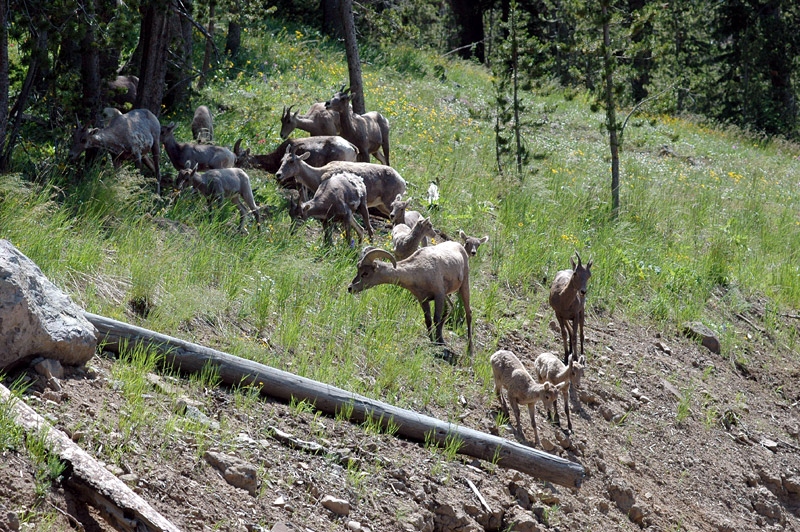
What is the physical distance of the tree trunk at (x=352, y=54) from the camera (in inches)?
551

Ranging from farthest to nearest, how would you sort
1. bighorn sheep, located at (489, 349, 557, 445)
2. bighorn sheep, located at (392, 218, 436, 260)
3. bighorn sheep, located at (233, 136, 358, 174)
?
bighorn sheep, located at (233, 136, 358, 174) → bighorn sheep, located at (392, 218, 436, 260) → bighorn sheep, located at (489, 349, 557, 445)

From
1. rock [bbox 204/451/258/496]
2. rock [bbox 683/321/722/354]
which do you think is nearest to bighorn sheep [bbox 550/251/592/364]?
rock [bbox 683/321/722/354]

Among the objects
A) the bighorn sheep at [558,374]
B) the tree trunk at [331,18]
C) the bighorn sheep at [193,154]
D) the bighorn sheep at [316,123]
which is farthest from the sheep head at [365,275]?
the tree trunk at [331,18]

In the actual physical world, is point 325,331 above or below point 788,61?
below

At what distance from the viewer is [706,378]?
1116 centimetres

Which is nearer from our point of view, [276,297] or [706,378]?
[276,297]

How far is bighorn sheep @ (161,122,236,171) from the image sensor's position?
11266 mm

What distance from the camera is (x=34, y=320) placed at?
5406 millimetres

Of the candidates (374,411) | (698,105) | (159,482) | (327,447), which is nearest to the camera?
(159,482)

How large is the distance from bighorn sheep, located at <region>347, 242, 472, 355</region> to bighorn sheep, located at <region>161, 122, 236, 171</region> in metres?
3.64

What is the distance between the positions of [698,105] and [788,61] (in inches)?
245

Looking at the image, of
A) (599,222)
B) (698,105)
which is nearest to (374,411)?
(599,222)

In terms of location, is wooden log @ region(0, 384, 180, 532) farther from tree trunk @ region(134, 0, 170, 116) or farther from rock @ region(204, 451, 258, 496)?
tree trunk @ region(134, 0, 170, 116)

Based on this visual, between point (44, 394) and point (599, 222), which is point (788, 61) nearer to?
point (599, 222)
